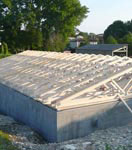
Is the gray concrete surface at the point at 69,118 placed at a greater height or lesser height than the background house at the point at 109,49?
lesser

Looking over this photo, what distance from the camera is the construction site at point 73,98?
6309 mm

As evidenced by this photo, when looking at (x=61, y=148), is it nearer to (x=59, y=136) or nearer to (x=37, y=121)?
(x=59, y=136)

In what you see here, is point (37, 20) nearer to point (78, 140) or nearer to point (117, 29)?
point (78, 140)

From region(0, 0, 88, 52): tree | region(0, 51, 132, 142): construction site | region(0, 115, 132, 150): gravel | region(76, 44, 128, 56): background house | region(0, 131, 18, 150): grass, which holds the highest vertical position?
region(0, 0, 88, 52): tree

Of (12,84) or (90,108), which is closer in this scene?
(90,108)

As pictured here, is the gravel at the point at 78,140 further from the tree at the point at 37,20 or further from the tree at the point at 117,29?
the tree at the point at 117,29

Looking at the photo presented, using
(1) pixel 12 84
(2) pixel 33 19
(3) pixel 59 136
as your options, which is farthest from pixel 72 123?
(2) pixel 33 19

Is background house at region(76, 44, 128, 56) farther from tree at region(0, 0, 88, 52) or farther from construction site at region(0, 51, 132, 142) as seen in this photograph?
construction site at region(0, 51, 132, 142)

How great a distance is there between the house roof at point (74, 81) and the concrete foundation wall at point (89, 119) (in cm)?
19

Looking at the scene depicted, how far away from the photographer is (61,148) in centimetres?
545

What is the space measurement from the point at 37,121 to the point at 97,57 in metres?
3.70

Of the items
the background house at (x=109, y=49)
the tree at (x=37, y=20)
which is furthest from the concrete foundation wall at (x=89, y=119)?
the background house at (x=109, y=49)

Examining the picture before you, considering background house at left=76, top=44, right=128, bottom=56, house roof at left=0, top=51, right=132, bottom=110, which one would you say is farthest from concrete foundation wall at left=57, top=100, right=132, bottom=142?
background house at left=76, top=44, right=128, bottom=56

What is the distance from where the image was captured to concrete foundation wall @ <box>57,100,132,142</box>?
6254mm
